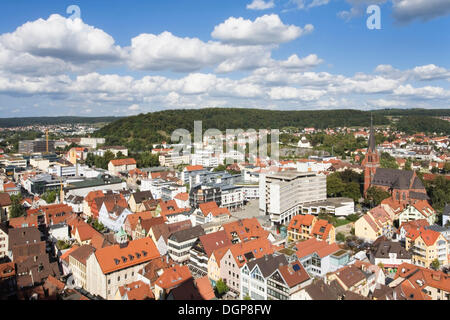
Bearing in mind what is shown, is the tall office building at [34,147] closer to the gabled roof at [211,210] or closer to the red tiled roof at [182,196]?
the red tiled roof at [182,196]

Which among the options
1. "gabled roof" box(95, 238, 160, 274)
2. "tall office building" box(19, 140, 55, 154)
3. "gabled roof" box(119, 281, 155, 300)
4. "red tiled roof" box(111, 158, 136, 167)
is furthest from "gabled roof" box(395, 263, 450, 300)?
"tall office building" box(19, 140, 55, 154)

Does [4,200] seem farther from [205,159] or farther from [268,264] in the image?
[205,159]

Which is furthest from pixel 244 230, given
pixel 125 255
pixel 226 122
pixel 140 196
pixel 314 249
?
pixel 226 122

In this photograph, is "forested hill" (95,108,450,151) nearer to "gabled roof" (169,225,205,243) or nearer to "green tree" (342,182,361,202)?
"green tree" (342,182,361,202)

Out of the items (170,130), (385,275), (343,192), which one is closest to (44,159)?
(170,130)

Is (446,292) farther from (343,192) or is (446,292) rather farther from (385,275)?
(343,192)
